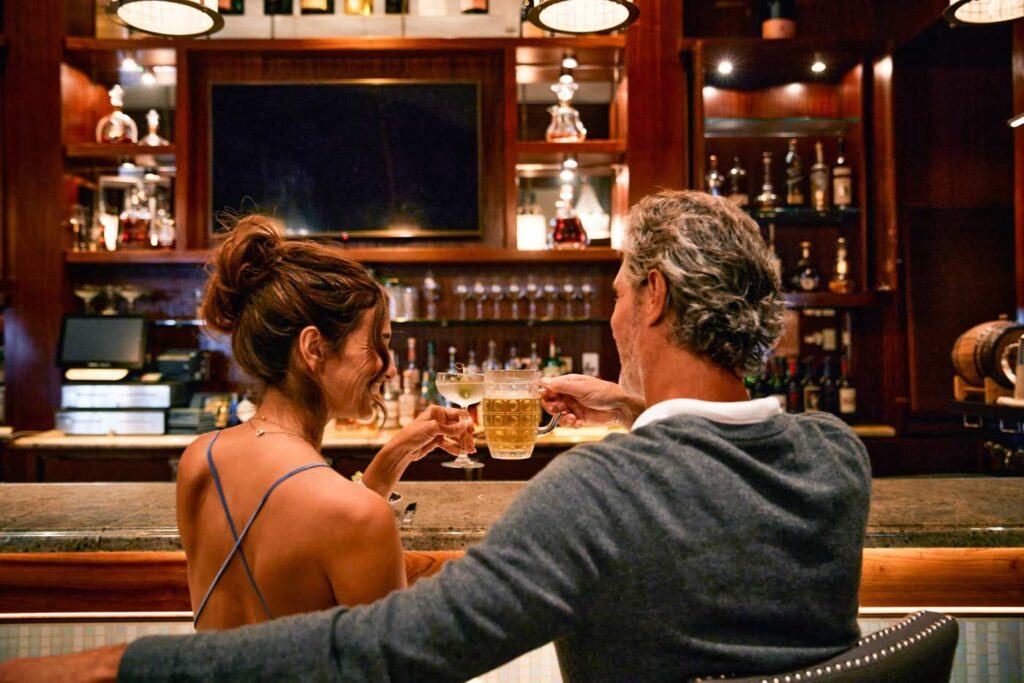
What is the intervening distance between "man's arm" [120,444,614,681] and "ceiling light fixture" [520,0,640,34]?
2.21 meters

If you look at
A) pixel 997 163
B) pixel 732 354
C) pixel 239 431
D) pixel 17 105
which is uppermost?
pixel 17 105

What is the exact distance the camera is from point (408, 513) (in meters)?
1.58

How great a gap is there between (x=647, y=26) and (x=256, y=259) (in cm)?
378

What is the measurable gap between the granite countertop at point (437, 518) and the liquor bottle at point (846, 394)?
255cm

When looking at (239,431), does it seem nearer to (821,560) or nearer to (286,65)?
(821,560)

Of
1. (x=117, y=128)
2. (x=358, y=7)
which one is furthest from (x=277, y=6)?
(x=117, y=128)

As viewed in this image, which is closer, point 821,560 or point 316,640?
point 316,640

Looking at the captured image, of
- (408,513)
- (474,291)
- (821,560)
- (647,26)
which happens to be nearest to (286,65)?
(474,291)

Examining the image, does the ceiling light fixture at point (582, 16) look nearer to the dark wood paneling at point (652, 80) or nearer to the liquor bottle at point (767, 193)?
the dark wood paneling at point (652, 80)

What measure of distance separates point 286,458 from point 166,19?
2353 millimetres

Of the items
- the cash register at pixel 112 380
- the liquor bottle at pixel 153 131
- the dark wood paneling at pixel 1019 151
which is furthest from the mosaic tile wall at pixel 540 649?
the liquor bottle at pixel 153 131

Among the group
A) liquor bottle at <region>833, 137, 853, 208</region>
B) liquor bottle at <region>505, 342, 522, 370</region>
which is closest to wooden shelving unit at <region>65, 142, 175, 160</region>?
liquor bottle at <region>505, 342, 522, 370</region>

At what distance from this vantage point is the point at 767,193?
429cm

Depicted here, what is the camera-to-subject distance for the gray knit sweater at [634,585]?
2.40ft
